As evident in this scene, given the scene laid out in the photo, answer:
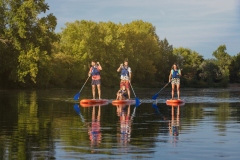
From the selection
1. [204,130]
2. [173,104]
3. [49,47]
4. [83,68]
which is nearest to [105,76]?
[83,68]

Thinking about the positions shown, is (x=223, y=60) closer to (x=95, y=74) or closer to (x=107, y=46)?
(x=107, y=46)

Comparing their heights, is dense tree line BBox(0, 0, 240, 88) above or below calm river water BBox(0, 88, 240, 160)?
above

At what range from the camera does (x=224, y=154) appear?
10.7 metres

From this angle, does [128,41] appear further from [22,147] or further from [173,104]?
[22,147]

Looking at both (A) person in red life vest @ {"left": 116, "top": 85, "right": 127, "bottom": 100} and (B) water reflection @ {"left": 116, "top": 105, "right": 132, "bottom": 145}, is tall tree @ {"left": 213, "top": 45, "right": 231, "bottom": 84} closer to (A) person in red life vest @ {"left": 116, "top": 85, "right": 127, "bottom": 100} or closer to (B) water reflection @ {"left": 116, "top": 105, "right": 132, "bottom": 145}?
(A) person in red life vest @ {"left": 116, "top": 85, "right": 127, "bottom": 100}

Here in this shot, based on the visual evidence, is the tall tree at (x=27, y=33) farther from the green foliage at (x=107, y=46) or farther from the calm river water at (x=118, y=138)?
the calm river water at (x=118, y=138)

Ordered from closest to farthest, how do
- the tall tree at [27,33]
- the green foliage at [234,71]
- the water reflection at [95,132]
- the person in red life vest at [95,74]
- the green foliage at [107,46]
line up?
the water reflection at [95,132], the person in red life vest at [95,74], the tall tree at [27,33], the green foliage at [107,46], the green foliage at [234,71]

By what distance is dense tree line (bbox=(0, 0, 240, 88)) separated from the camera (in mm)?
61312

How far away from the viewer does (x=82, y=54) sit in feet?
314

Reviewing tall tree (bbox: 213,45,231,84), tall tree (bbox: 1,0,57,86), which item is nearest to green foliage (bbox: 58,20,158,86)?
tall tree (bbox: 213,45,231,84)

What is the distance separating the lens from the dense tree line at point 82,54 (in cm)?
6131

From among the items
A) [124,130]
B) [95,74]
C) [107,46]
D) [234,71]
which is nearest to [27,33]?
[95,74]

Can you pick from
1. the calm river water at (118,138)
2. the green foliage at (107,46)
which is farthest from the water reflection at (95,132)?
the green foliage at (107,46)

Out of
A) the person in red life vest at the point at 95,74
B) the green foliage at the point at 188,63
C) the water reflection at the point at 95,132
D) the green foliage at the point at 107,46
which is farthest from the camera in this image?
the green foliage at the point at 188,63
